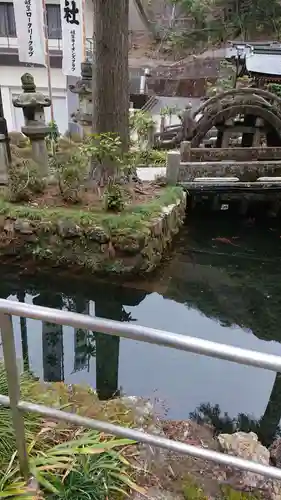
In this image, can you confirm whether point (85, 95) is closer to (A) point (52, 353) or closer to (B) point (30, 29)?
(B) point (30, 29)

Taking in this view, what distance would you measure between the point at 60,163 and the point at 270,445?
5.10 m

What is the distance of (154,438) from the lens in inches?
50.1

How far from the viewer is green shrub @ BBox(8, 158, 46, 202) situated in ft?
19.4

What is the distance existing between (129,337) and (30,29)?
9431 millimetres


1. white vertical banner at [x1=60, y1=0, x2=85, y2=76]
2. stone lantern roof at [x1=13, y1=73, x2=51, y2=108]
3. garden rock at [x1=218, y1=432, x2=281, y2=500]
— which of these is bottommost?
garden rock at [x1=218, y1=432, x2=281, y2=500]

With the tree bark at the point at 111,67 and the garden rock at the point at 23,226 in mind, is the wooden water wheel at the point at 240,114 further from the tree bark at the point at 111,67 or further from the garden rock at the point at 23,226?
the garden rock at the point at 23,226

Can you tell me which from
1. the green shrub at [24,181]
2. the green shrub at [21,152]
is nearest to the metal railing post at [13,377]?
the green shrub at [24,181]

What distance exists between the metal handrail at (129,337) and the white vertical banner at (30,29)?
9104mm

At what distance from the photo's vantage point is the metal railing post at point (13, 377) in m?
1.22

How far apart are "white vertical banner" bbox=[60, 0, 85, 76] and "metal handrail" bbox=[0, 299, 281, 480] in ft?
29.9

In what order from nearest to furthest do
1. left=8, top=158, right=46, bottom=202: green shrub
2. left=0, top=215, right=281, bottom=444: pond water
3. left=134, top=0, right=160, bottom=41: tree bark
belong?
left=0, top=215, right=281, bottom=444: pond water < left=8, top=158, right=46, bottom=202: green shrub < left=134, top=0, right=160, bottom=41: tree bark

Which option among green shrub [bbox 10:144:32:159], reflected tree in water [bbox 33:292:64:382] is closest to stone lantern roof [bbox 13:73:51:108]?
green shrub [bbox 10:144:32:159]

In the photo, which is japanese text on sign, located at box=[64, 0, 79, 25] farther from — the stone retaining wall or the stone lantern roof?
the stone retaining wall

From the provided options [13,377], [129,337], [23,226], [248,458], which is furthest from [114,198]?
[129,337]
